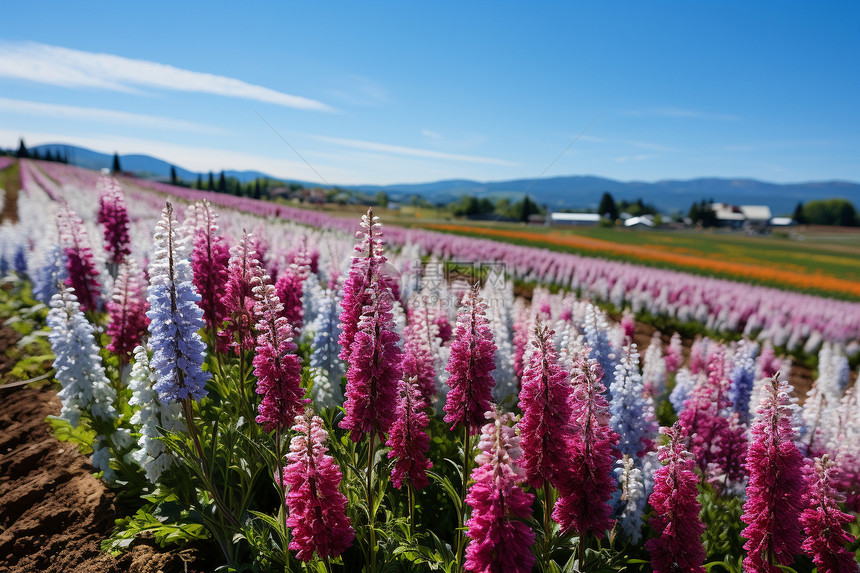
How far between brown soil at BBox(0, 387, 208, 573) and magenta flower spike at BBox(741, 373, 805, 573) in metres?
4.56

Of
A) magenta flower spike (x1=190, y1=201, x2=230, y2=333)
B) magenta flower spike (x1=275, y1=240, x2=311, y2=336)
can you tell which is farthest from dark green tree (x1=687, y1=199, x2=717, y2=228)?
magenta flower spike (x1=190, y1=201, x2=230, y2=333)

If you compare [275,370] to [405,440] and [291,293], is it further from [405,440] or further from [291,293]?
[291,293]

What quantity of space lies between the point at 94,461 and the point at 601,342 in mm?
5765

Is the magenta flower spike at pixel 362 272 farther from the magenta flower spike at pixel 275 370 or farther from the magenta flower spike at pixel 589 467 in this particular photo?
the magenta flower spike at pixel 589 467

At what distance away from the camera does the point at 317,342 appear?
5.47m

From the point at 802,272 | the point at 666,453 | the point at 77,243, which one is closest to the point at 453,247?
the point at 77,243

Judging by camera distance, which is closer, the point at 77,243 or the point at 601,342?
→ the point at 601,342

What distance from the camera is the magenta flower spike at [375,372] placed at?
11.0ft

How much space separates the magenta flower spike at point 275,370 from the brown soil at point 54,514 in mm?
1895

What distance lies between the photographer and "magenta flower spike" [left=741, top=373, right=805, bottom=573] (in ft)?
10.2

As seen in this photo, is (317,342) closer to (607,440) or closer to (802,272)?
(607,440)

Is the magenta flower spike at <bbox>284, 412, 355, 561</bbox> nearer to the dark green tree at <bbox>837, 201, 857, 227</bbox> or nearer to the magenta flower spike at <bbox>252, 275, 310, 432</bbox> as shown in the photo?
the magenta flower spike at <bbox>252, 275, 310, 432</bbox>

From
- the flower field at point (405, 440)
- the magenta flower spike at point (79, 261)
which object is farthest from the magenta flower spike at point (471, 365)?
the magenta flower spike at point (79, 261)

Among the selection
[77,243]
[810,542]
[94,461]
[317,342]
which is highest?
[77,243]
